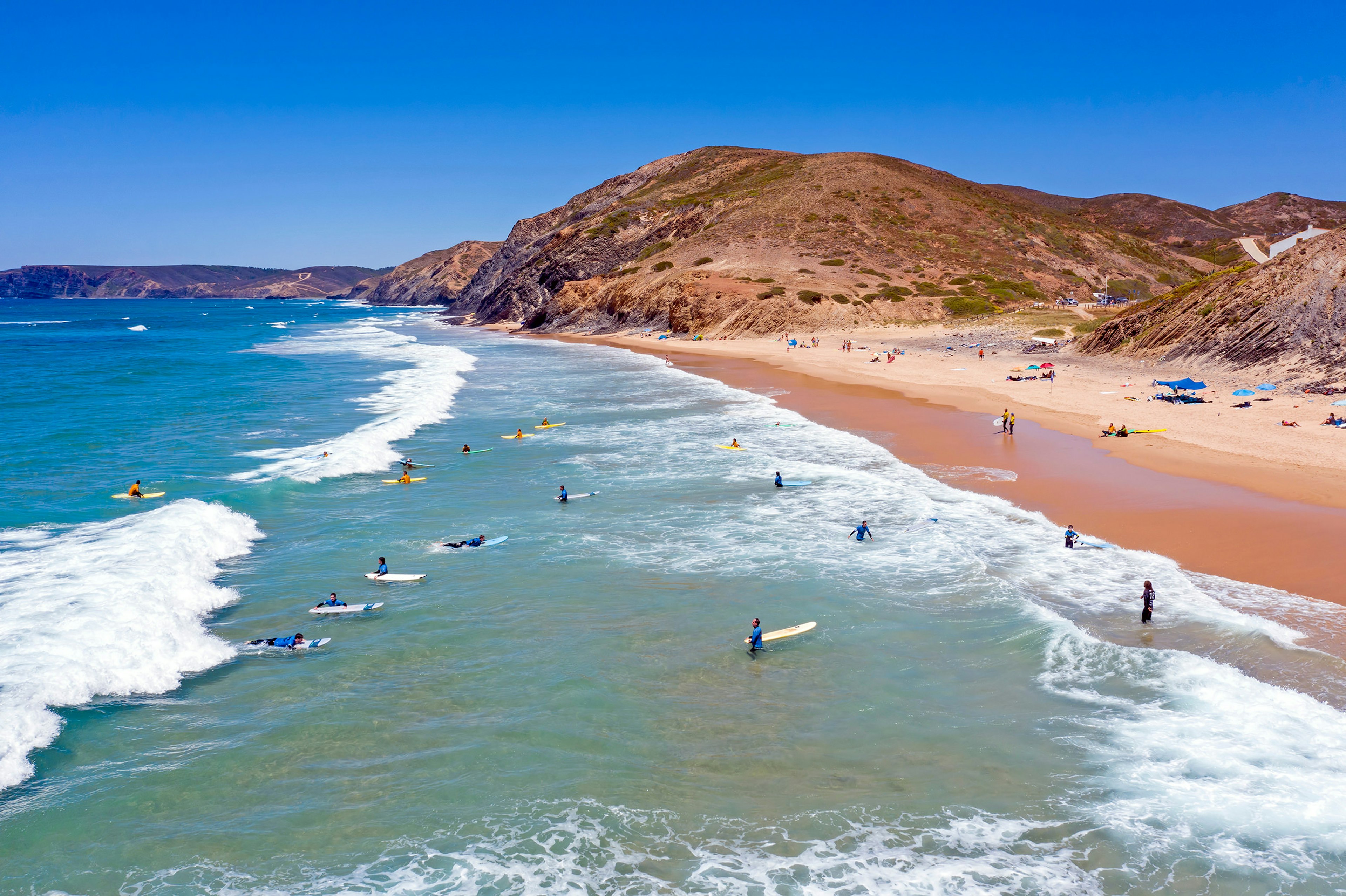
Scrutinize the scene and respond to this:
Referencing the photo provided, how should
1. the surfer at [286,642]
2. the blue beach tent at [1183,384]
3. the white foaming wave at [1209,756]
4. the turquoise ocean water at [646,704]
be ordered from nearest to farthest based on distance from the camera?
1. the turquoise ocean water at [646,704]
2. the white foaming wave at [1209,756]
3. the surfer at [286,642]
4. the blue beach tent at [1183,384]

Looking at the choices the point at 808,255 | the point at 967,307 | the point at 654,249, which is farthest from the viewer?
the point at 654,249

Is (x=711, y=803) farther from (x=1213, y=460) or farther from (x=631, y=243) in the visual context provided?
(x=631, y=243)

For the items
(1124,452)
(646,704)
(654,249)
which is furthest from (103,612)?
(654,249)

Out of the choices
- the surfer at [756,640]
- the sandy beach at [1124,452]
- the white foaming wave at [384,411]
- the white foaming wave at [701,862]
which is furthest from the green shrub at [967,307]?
the white foaming wave at [701,862]

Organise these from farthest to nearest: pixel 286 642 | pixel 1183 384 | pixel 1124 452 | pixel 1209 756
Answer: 1. pixel 1183 384
2. pixel 1124 452
3. pixel 286 642
4. pixel 1209 756

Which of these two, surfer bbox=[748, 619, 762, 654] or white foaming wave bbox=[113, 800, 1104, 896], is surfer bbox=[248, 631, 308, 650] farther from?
surfer bbox=[748, 619, 762, 654]

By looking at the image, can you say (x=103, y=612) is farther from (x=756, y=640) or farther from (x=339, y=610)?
(x=756, y=640)

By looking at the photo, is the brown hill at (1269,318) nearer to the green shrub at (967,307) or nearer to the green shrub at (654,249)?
the green shrub at (967,307)
